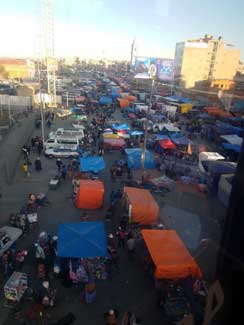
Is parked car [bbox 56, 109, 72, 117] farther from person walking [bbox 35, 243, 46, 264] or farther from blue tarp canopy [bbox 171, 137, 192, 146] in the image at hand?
person walking [bbox 35, 243, 46, 264]

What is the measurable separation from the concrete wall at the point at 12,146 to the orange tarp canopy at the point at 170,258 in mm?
7297

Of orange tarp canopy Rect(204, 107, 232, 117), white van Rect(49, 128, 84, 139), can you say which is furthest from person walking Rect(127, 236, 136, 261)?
orange tarp canopy Rect(204, 107, 232, 117)

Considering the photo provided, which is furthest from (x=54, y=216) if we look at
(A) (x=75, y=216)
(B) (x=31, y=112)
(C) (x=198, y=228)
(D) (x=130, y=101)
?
(D) (x=130, y=101)

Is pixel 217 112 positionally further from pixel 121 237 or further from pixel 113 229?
pixel 121 237

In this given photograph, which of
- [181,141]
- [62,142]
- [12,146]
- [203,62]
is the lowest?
[12,146]

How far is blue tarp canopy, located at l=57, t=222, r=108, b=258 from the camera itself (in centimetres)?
626

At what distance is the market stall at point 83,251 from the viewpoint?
6242 mm

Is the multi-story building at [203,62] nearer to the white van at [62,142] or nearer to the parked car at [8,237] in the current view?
the white van at [62,142]

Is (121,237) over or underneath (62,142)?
underneath

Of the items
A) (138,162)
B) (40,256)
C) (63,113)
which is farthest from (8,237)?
(63,113)

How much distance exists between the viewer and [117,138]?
16469mm

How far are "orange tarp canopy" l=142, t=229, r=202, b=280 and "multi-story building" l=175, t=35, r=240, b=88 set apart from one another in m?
33.2

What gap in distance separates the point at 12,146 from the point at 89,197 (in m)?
8.57

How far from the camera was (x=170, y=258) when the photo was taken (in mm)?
6066
